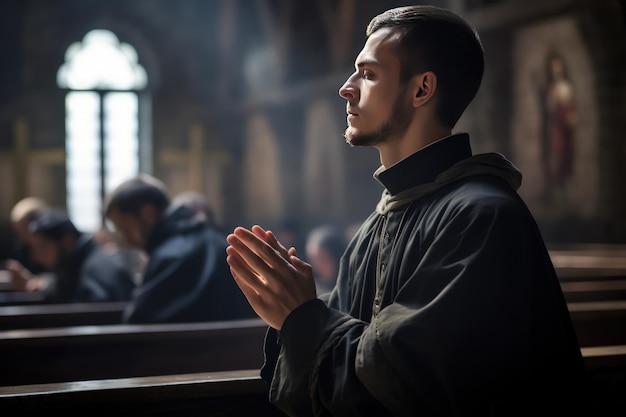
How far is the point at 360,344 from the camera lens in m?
1.45

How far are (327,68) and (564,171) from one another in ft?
13.9

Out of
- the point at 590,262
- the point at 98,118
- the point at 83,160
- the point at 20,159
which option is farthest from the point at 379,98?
the point at 98,118

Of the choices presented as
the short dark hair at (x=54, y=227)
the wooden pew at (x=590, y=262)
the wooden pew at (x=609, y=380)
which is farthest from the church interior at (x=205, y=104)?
the wooden pew at (x=609, y=380)

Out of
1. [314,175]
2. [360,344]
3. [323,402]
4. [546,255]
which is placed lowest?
[314,175]

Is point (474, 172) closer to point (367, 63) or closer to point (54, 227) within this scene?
point (367, 63)

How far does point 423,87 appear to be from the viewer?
163 centimetres

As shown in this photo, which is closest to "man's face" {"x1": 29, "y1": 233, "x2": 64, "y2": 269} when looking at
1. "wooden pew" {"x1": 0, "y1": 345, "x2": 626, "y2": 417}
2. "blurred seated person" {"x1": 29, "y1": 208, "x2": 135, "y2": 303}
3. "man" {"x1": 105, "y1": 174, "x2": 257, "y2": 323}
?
"blurred seated person" {"x1": 29, "y1": 208, "x2": 135, "y2": 303}

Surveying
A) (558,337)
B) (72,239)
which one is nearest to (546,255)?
(558,337)

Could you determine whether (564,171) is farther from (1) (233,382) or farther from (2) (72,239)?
(1) (233,382)

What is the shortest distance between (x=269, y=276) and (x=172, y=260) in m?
2.60

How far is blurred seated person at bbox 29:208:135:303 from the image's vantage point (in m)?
5.13

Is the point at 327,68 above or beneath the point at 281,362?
above

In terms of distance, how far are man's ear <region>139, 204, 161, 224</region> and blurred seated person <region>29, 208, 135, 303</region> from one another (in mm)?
1026

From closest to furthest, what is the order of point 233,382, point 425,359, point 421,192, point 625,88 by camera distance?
point 425,359 → point 421,192 → point 233,382 → point 625,88
